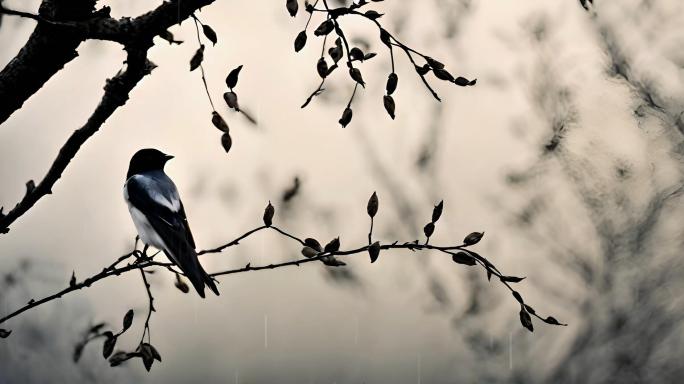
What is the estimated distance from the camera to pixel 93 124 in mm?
2393

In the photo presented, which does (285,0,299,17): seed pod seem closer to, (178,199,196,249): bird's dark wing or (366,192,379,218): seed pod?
(366,192,379,218): seed pod

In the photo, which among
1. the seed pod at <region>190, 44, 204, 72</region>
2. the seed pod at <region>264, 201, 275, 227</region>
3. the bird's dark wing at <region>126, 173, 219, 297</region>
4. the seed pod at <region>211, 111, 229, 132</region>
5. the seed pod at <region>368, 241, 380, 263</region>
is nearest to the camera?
the seed pod at <region>190, 44, 204, 72</region>

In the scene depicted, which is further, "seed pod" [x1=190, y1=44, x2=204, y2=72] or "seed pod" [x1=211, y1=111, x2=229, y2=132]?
"seed pod" [x1=211, y1=111, x2=229, y2=132]

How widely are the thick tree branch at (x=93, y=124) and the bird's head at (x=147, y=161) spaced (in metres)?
2.67

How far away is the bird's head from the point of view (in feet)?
16.9

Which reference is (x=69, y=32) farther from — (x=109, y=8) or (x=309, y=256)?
(x=309, y=256)

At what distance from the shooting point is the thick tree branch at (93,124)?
Result: 2326 millimetres

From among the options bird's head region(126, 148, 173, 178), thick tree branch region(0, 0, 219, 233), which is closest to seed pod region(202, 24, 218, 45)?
thick tree branch region(0, 0, 219, 233)

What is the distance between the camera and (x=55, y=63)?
7.81 feet

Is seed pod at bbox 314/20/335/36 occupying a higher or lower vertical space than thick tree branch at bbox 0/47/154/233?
higher

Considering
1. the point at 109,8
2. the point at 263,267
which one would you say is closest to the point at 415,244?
the point at 263,267

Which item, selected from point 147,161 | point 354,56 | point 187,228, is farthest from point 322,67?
point 147,161

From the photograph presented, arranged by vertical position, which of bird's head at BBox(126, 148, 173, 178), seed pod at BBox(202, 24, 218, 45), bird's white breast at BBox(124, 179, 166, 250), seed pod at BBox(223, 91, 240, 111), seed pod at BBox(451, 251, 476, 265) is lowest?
seed pod at BBox(451, 251, 476, 265)

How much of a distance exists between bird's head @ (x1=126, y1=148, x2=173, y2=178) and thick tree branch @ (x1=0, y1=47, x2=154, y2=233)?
2674 mm
